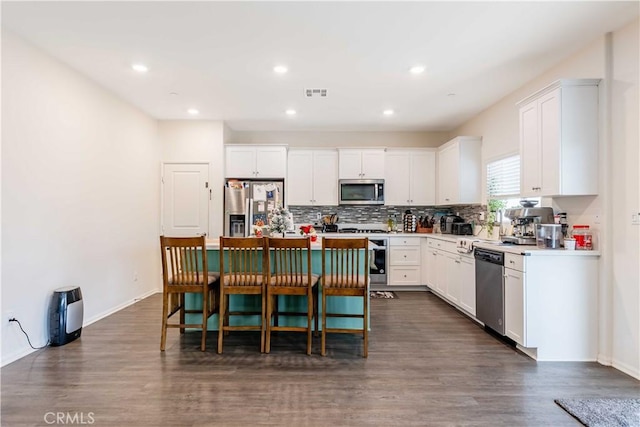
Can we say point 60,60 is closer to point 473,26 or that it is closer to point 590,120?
point 473,26

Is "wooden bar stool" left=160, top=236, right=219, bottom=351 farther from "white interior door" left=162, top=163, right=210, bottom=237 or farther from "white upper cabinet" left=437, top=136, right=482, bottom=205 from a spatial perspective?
"white upper cabinet" left=437, top=136, right=482, bottom=205

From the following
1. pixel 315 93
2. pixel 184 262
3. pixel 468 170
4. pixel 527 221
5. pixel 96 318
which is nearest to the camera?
pixel 184 262

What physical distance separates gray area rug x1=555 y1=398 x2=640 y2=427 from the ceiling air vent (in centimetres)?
368

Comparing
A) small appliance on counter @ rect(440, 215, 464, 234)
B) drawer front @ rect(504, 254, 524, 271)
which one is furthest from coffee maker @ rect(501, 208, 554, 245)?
small appliance on counter @ rect(440, 215, 464, 234)

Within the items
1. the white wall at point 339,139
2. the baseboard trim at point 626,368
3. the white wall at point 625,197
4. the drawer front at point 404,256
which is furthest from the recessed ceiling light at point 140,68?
the baseboard trim at point 626,368

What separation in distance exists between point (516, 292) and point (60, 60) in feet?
16.1

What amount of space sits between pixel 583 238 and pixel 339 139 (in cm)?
403

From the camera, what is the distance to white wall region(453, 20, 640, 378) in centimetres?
257

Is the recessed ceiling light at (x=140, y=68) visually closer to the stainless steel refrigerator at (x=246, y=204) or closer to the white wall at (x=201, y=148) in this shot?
the white wall at (x=201, y=148)

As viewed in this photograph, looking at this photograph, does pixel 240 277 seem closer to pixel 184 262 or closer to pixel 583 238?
pixel 184 262

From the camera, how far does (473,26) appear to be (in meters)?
2.62

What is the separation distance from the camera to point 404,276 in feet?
17.8
